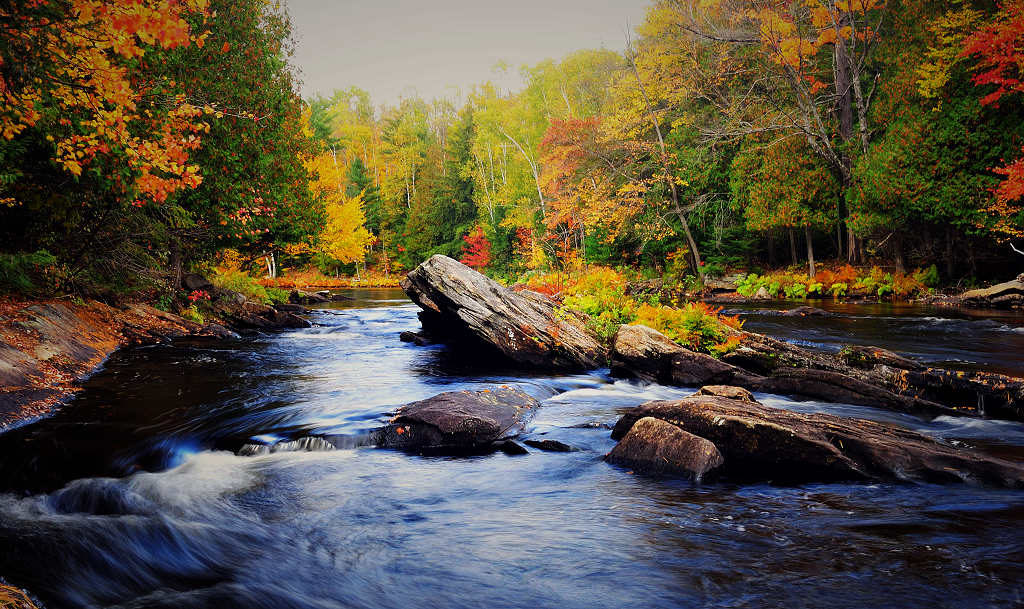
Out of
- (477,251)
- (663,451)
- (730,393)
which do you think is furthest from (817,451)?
(477,251)

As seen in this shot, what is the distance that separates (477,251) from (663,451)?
3756cm

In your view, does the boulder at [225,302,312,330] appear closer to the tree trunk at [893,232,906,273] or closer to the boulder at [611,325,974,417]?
the boulder at [611,325,974,417]

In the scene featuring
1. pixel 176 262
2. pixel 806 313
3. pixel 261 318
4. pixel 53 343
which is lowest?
pixel 806 313

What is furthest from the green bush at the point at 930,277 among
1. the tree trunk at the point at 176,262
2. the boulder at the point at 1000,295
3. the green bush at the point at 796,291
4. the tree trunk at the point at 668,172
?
the tree trunk at the point at 176,262

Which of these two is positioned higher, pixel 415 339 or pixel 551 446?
pixel 415 339

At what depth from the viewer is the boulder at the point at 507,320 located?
989 cm

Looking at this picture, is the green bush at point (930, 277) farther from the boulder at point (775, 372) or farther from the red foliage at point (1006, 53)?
the boulder at point (775, 372)

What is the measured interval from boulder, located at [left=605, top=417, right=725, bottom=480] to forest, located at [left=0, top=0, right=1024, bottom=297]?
5.71 metres

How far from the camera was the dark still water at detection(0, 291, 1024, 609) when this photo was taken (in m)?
3.27

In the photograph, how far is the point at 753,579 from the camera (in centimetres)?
326

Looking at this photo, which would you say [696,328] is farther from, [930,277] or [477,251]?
[477,251]

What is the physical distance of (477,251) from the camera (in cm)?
4203

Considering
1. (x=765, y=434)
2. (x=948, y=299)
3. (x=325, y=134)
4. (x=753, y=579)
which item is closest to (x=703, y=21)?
(x=948, y=299)

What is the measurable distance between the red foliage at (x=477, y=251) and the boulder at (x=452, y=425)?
34586mm
